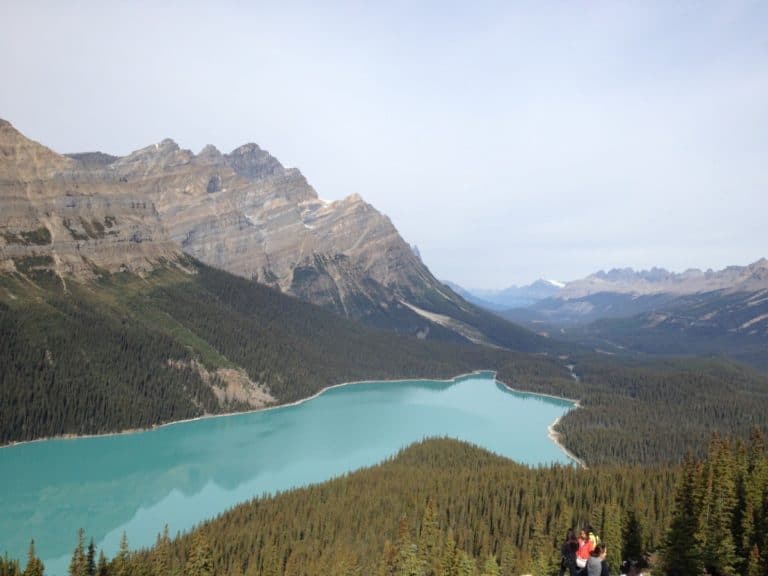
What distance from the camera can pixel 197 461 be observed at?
111m

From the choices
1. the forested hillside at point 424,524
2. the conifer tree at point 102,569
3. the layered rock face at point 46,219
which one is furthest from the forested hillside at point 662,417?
the layered rock face at point 46,219

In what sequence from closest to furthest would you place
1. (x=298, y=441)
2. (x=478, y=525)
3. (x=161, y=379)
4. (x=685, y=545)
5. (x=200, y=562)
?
(x=685, y=545), (x=200, y=562), (x=478, y=525), (x=298, y=441), (x=161, y=379)

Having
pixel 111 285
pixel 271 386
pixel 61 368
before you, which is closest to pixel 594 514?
pixel 61 368

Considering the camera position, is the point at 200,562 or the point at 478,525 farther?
the point at 478,525

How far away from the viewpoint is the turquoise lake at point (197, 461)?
3150 inches

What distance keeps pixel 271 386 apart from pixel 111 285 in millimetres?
54900

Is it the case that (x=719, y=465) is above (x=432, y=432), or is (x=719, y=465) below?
above

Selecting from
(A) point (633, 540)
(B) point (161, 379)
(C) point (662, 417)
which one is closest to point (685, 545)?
(A) point (633, 540)

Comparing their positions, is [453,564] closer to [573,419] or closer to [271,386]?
[573,419]

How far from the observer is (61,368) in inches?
5032

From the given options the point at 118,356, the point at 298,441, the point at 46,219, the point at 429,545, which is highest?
the point at 46,219

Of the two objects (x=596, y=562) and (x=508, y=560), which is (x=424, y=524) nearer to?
(x=508, y=560)

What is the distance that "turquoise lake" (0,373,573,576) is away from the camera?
80.0 meters

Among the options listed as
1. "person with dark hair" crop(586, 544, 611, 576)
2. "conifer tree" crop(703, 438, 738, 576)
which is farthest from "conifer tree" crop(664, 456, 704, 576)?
"person with dark hair" crop(586, 544, 611, 576)
